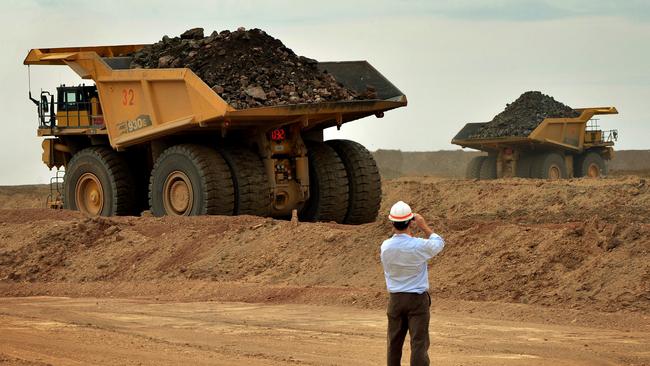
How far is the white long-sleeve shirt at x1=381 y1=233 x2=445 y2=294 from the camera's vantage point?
8.86 metres

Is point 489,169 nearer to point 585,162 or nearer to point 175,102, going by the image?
point 585,162

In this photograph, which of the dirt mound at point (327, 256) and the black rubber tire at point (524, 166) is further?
the black rubber tire at point (524, 166)

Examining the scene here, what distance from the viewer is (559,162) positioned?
4319 centimetres

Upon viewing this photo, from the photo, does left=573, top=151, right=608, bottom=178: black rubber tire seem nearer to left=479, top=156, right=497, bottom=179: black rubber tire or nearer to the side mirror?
left=479, top=156, right=497, bottom=179: black rubber tire

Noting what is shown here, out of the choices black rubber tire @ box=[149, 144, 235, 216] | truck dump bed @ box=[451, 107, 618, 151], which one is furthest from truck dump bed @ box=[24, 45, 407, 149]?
truck dump bed @ box=[451, 107, 618, 151]

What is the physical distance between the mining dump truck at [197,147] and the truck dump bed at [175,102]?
22mm

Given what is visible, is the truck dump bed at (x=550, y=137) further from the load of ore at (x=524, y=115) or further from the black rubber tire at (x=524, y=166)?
the black rubber tire at (x=524, y=166)

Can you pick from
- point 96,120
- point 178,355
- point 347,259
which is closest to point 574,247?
point 347,259

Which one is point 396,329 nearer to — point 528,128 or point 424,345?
point 424,345

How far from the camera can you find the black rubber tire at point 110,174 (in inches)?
912

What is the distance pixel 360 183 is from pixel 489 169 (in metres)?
22.7

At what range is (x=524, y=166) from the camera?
4312 cm

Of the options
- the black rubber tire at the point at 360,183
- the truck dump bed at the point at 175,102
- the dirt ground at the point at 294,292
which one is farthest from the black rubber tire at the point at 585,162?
the truck dump bed at the point at 175,102

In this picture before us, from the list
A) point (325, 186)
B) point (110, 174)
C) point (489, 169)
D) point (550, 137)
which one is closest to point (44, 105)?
point (110, 174)
